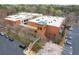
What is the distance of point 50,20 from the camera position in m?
2.39

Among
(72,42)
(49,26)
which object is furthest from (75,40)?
(49,26)

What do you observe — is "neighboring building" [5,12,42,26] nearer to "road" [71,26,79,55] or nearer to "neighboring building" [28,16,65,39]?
"neighboring building" [28,16,65,39]

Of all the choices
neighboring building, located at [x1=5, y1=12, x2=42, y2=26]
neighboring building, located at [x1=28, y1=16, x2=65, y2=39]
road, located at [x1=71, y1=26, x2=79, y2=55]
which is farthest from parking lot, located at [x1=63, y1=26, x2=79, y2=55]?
neighboring building, located at [x1=5, y1=12, x2=42, y2=26]

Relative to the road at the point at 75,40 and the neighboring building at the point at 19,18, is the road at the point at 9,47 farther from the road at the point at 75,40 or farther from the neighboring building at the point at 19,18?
the road at the point at 75,40

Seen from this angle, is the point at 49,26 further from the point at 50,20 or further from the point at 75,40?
the point at 75,40

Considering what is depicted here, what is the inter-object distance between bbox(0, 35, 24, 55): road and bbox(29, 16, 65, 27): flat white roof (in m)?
0.30

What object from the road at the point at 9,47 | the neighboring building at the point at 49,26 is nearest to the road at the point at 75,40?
the neighboring building at the point at 49,26

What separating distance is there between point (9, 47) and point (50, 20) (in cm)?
48

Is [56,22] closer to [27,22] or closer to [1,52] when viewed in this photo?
[27,22]

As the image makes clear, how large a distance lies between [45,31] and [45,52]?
0.68ft

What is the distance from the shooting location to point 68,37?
2.38 m

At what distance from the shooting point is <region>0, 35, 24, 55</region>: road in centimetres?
238
